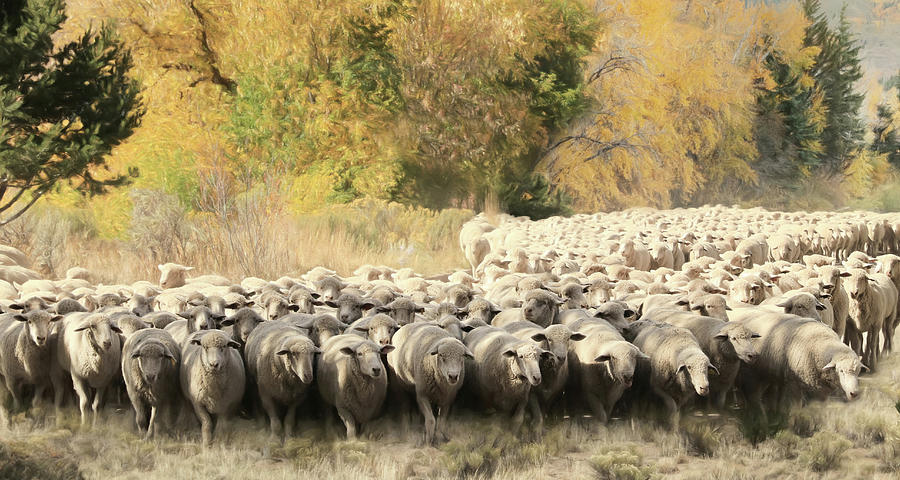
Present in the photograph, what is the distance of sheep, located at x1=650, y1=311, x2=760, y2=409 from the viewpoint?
8742mm

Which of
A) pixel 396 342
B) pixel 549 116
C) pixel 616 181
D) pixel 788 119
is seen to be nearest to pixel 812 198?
pixel 788 119

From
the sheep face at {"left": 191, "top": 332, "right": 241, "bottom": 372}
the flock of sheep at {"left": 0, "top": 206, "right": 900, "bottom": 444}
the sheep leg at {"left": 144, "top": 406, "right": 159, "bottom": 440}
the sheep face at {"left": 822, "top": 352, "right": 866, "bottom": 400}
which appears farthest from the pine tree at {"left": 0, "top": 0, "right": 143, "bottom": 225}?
the sheep face at {"left": 822, "top": 352, "right": 866, "bottom": 400}

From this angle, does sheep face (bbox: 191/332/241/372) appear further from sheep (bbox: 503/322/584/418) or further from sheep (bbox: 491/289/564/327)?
sheep (bbox: 491/289/564/327)

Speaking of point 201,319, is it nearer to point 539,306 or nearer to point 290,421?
point 290,421

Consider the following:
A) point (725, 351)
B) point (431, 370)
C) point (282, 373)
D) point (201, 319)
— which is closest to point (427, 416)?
point (431, 370)

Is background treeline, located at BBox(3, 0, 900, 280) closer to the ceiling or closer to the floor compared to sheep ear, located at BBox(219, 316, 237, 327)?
closer to the ceiling

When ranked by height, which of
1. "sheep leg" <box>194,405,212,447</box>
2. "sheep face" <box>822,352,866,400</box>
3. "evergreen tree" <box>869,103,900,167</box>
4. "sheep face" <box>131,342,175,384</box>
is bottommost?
"sheep leg" <box>194,405,212,447</box>

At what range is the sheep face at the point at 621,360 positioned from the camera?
27.1 feet

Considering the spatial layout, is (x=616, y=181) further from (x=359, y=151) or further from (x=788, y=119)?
(x=359, y=151)

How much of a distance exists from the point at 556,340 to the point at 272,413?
8.60ft

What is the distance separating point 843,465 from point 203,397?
5510 millimetres

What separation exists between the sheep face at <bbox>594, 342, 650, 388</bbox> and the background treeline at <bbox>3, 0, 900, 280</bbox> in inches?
392

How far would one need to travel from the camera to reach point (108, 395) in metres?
8.95

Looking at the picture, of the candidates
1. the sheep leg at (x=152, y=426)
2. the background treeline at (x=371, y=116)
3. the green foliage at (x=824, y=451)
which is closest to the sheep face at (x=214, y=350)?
the sheep leg at (x=152, y=426)
